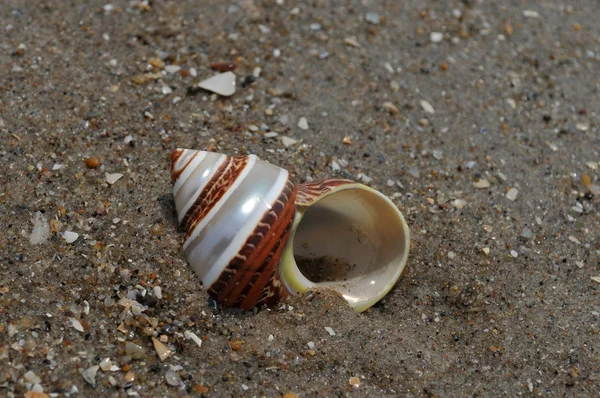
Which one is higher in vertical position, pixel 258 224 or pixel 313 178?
pixel 258 224

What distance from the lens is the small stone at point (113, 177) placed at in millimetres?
3289

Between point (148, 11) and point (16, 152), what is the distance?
1.35 meters

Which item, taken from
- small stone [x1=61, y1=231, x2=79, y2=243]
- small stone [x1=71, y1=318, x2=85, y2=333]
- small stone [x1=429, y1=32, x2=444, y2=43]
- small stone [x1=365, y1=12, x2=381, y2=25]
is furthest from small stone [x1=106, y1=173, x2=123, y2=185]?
small stone [x1=429, y1=32, x2=444, y2=43]

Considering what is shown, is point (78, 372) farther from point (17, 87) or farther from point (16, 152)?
point (17, 87)

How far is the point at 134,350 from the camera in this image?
2.71m

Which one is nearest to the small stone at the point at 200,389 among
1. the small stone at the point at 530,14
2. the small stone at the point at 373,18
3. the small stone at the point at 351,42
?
the small stone at the point at 351,42

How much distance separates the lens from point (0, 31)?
12.8 feet

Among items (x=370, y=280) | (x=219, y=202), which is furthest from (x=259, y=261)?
(x=370, y=280)

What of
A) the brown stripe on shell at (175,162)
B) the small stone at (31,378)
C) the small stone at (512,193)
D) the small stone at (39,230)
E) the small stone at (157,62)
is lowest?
the small stone at (512,193)

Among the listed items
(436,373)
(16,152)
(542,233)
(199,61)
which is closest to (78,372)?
(16,152)

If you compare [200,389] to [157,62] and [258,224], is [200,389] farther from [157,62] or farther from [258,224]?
[157,62]

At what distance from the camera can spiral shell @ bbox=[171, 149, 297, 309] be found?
285cm

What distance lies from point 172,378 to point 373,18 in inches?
108

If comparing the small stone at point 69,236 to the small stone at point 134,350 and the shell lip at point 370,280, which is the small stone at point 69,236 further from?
the shell lip at point 370,280
